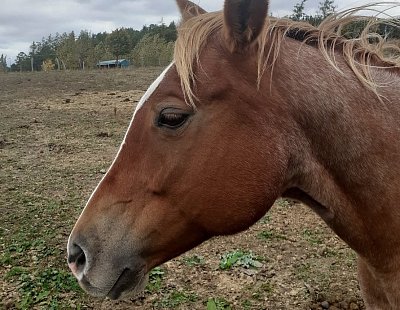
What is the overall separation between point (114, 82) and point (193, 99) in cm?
1680

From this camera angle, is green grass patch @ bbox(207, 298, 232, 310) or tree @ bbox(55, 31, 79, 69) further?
tree @ bbox(55, 31, 79, 69)

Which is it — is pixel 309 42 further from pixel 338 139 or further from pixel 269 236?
pixel 269 236

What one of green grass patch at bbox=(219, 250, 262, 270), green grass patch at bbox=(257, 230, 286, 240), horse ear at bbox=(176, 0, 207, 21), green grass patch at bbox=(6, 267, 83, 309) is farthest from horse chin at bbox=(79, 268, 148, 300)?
green grass patch at bbox=(257, 230, 286, 240)

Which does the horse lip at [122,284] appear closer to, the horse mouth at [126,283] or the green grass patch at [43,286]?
the horse mouth at [126,283]

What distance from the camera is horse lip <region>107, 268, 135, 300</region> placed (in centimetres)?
204

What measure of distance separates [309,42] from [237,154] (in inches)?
27.0

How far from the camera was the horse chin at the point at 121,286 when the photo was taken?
2.02m


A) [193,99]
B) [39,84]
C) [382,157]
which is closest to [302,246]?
[382,157]

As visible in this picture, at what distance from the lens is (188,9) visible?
2.43m

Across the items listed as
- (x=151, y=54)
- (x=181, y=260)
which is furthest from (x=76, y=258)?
(x=151, y=54)

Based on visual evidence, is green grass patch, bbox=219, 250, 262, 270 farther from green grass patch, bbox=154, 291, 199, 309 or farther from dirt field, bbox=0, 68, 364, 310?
green grass patch, bbox=154, 291, 199, 309

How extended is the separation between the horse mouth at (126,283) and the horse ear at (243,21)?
110 centimetres

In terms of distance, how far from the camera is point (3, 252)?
430 centimetres

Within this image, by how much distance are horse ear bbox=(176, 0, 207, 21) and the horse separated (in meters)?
0.35
